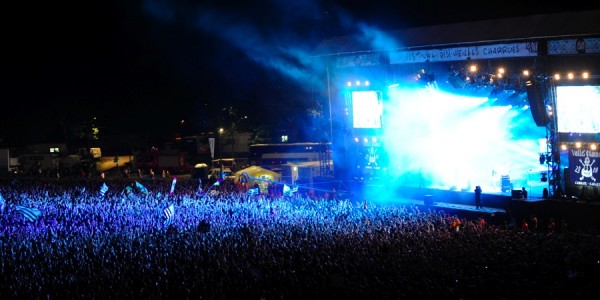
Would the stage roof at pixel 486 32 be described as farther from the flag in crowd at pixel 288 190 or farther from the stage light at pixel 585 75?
the flag in crowd at pixel 288 190

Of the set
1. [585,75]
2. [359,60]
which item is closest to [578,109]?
[585,75]

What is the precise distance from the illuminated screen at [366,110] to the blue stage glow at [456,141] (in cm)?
46

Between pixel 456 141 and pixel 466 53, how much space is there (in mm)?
4416

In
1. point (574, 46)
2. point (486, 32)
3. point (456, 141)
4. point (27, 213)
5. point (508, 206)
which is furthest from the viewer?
point (456, 141)

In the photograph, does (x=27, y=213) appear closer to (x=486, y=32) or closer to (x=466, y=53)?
(x=466, y=53)

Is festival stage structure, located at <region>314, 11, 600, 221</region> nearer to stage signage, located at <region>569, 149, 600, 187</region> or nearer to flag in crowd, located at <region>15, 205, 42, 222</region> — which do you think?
stage signage, located at <region>569, 149, 600, 187</region>

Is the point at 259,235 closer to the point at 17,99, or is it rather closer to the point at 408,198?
the point at 408,198

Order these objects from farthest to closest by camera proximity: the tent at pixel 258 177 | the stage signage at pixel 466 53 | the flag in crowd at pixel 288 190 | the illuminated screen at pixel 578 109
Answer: the tent at pixel 258 177
the flag in crowd at pixel 288 190
the stage signage at pixel 466 53
the illuminated screen at pixel 578 109

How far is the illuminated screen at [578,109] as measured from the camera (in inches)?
727

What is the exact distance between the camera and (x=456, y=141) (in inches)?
957

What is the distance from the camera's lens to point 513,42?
20266 mm

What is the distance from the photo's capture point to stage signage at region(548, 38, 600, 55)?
1852 cm

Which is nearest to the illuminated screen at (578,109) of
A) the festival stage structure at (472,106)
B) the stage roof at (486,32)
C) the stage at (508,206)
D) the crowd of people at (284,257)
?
the festival stage structure at (472,106)

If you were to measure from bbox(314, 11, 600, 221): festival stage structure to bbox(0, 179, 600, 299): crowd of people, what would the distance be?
4.22 metres
